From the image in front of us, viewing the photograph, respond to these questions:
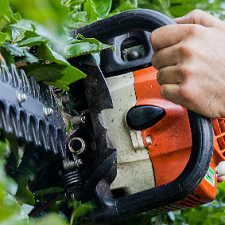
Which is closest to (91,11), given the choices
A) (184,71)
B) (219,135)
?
(184,71)

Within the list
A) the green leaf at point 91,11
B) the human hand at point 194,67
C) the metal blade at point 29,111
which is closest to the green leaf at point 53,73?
the metal blade at point 29,111

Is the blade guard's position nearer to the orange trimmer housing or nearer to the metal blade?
the orange trimmer housing

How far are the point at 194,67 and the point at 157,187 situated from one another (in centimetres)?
34

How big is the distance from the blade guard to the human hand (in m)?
0.05

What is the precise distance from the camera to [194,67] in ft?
2.63

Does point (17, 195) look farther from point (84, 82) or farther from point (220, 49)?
point (220, 49)

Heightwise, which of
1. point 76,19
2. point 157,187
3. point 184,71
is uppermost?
point 76,19

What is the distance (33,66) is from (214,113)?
477 millimetres

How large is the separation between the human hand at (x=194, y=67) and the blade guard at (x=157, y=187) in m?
0.05

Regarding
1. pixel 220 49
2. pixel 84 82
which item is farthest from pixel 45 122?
pixel 220 49

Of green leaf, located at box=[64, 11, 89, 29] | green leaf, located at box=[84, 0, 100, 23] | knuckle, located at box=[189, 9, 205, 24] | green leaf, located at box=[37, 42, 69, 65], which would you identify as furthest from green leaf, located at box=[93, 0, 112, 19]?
green leaf, located at box=[37, 42, 69, 65]

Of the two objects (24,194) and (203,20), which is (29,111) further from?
(203,20)

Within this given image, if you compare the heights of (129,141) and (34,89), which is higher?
(34,89)

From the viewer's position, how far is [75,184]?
90 cm
